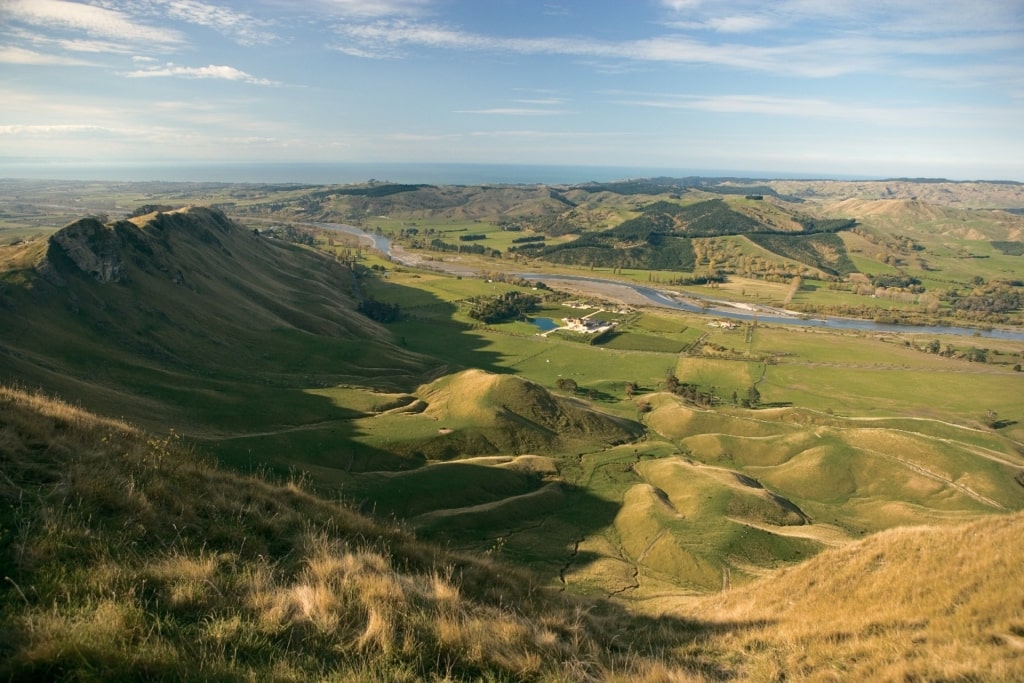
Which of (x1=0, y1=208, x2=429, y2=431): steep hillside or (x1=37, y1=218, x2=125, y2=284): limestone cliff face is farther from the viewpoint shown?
(x1=37, y1=218, x2=125, y2=284): limestone cliff face

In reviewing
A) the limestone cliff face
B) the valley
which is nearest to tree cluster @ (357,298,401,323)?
the valley

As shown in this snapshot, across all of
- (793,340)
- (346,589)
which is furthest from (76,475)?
(793,340)

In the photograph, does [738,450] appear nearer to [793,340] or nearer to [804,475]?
[804,475]

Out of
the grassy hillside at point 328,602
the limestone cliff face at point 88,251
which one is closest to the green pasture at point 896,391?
the grassy hillside at point 328,602

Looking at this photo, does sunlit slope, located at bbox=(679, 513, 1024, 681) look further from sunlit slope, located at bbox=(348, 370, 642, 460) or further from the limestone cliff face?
the limestone cliff face

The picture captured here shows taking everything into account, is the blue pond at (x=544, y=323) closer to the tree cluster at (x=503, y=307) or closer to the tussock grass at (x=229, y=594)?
the tree cluster at (x=503, y=307)

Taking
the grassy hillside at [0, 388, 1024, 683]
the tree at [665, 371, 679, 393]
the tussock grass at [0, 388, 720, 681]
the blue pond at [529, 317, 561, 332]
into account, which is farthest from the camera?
the blue pond at [529, 317, 561, 332]

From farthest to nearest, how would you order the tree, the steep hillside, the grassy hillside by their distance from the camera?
1. the tree
2. the steep hillside
3. the grassy hillside
